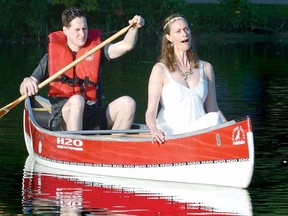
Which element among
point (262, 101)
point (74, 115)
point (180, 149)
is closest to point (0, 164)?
point (74, 115)

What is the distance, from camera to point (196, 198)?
38.8 ft

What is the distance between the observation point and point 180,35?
1266 cm

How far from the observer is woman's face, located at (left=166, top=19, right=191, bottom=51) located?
12.7 m

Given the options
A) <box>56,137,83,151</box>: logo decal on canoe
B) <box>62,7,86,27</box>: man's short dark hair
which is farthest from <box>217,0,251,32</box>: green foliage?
<box>56,137,83,151</box>: logo decal on canoe

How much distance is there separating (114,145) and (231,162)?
1.29 meters

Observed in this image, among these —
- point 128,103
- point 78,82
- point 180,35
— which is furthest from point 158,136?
point 78,82

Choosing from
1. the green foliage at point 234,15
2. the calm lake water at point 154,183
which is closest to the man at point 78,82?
the calm lake water at point 154,183

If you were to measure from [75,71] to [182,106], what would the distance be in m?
1.93

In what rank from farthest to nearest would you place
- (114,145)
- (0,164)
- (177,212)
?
(0,164) → (114,145) → (177,212)

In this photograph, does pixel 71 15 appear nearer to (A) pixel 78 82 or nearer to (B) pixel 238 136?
(A) pixel 78 82

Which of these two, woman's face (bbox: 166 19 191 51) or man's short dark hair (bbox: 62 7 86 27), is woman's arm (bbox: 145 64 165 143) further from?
man's short dark hair (bbox: 62 7 86 27)

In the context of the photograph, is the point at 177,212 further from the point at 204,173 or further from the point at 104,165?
the point at 104,165

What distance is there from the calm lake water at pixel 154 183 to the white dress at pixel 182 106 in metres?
0.52

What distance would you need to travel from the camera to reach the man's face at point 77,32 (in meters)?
13.8
